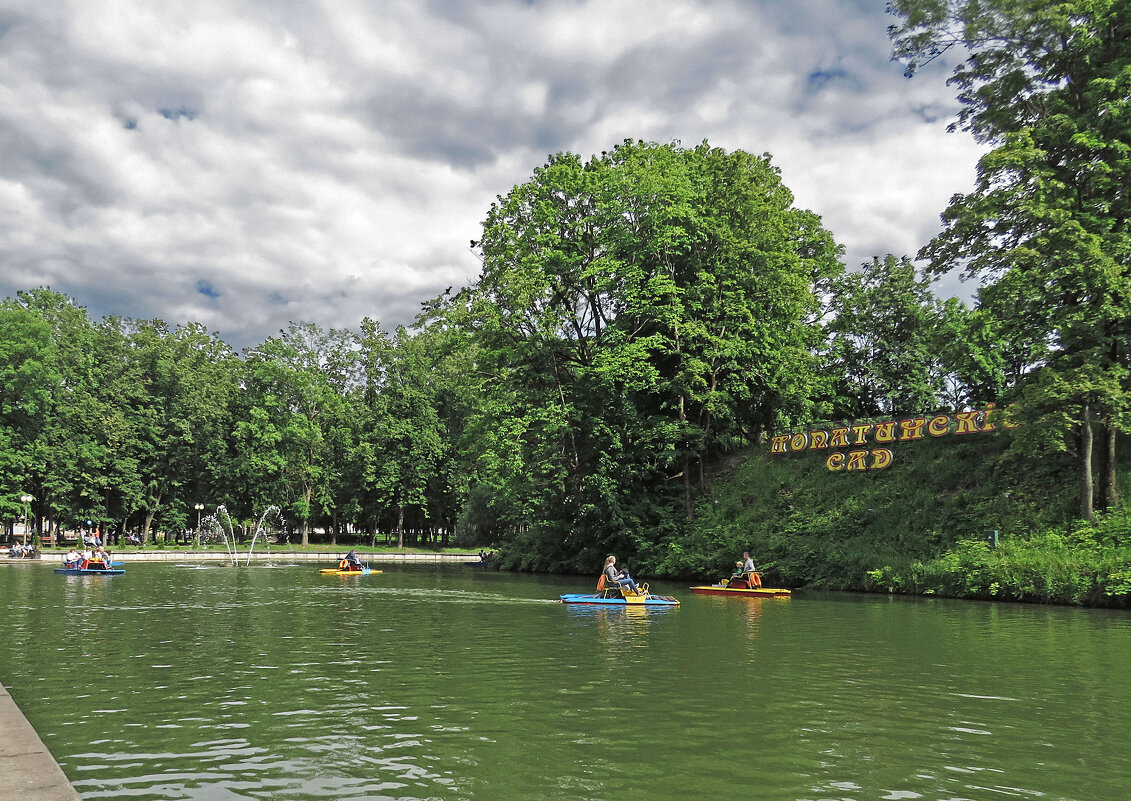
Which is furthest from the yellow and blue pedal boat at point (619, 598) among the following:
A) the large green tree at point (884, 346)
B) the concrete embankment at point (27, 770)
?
the large green tree at point (884, 346)

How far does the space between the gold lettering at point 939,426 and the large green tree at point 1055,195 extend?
785 cm

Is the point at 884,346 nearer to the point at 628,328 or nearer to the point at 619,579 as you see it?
the point at 628,328

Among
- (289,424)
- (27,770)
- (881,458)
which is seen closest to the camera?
(27,770)

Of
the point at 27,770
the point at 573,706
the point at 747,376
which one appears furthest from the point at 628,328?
the point at 27,770

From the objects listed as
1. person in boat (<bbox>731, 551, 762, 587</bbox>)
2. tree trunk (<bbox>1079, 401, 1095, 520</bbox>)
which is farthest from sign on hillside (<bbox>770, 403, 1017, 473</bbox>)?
person in boat (<bbox>731, 551, 762, 587</bbox>)

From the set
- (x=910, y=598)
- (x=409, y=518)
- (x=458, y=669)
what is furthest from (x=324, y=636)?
(x=409, y=518)

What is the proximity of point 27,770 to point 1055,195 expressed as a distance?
32.0 m

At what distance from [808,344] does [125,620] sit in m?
40.1

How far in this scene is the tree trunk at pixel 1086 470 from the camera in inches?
1090

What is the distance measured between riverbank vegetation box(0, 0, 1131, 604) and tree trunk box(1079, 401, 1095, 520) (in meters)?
0.17

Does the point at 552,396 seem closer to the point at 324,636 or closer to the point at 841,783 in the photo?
the point at 324,636

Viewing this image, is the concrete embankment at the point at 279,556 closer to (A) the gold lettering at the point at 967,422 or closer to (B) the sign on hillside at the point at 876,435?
(B) the sign on hillside at the point at 876,435

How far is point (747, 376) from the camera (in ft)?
144

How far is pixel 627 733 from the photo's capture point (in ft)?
31.5
